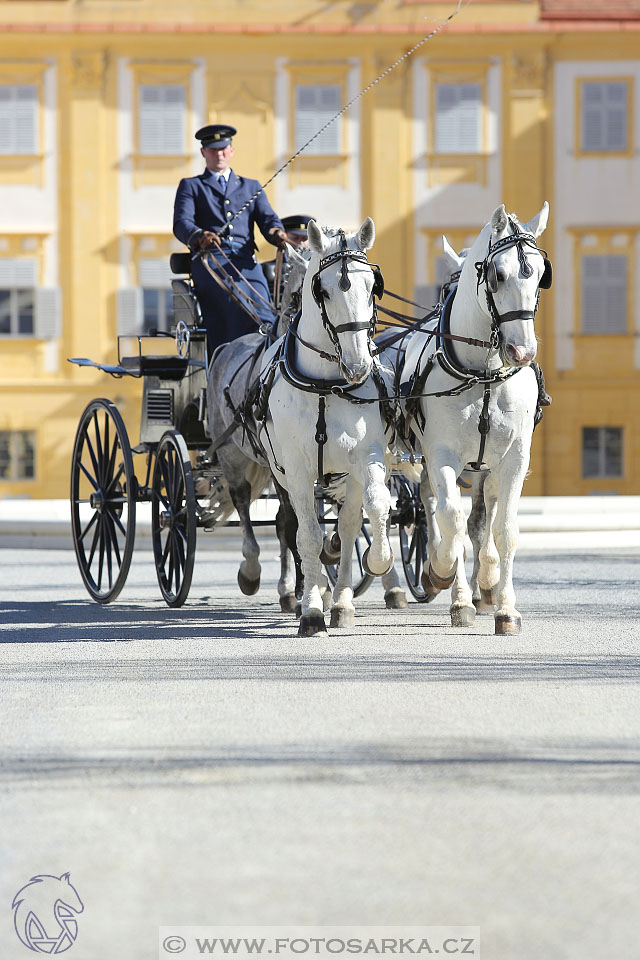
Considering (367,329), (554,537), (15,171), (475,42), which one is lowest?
(554,537)

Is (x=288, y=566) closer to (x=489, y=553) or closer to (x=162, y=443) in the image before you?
(x=162, y=443)

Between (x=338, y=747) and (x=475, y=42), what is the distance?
2948 cm

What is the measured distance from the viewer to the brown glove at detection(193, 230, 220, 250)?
36.5 feet

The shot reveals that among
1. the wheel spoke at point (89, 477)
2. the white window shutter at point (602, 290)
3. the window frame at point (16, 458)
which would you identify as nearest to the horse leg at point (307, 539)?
the wheel spoke at point (89, 477)

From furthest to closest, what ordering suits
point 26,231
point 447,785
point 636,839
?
point 26,231 → point 447,785 → point 636,839

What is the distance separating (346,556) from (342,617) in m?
0.38

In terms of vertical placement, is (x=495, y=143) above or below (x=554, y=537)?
above

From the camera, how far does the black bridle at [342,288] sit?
28.5 ft

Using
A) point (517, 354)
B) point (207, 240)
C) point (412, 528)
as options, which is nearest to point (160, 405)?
point (207, 240)

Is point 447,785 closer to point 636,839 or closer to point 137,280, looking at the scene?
point 636,839

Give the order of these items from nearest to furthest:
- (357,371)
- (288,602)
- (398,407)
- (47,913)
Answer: (47,913)
(357,371)
(398,407)
(288,602)

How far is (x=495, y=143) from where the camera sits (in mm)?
33594

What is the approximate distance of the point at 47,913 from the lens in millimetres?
3850

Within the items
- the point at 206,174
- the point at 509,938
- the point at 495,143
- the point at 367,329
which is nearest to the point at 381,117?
the point at 495,143
